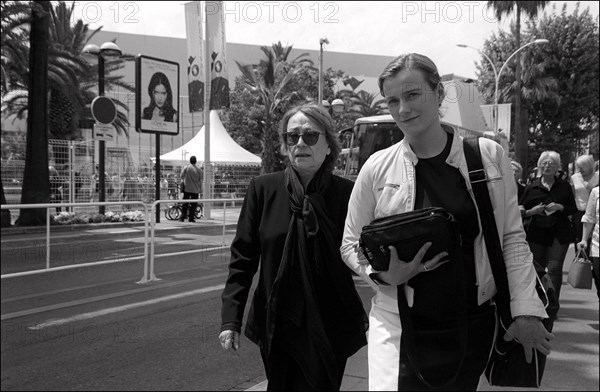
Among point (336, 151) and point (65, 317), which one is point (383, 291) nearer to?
point (336, 151)

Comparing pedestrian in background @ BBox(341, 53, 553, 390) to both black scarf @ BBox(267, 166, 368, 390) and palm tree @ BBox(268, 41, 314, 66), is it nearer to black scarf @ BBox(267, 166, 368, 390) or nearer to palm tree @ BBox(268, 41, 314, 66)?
black scarf @ BBox(267, 166, 368, 390)

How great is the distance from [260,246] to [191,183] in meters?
1.82

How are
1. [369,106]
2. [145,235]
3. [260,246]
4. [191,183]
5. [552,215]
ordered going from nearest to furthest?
[260,246]
[191,183]
[552,215]
[145,235]
[369,106]

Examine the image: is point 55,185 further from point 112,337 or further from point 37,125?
point 112,337

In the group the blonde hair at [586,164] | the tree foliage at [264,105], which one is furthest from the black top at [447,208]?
the blonde hair at [586,164]

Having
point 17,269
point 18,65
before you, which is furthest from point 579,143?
point 17,269

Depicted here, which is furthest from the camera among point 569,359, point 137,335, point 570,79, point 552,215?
point 570,79

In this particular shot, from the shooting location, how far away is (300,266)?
6.11ft

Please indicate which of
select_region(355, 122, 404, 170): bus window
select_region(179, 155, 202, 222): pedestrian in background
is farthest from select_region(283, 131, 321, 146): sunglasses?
select_region(355, 122, 404, 170): bus window

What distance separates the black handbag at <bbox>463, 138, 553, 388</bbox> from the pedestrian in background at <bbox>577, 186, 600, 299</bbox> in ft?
12.6

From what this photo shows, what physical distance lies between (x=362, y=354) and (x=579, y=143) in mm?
29687

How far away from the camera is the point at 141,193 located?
9.21 m

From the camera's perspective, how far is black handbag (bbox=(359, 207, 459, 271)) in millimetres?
1406

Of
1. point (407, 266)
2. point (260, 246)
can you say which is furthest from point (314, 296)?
point (407, 266)
